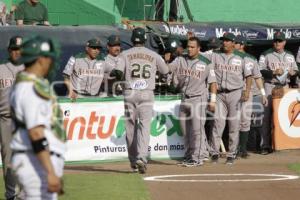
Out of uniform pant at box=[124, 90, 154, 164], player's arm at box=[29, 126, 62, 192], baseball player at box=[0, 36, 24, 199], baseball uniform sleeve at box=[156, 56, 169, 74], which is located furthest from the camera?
baseball uniform sleeve at box=[156, 56, 169, 74]

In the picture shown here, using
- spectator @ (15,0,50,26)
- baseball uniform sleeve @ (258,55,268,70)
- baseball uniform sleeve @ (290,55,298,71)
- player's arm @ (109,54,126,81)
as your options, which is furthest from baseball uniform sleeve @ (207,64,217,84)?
spectator @ (15,0,50,26)

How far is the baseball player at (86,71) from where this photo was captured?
1319cm

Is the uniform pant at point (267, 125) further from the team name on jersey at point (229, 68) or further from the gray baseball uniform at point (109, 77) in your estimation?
the gray baseball uniform at point (109, 77)

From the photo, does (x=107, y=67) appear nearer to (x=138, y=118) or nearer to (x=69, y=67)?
(x=69, y=67)

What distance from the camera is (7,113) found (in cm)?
957

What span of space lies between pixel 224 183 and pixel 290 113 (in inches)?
151

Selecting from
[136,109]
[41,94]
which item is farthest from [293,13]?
[41,94]

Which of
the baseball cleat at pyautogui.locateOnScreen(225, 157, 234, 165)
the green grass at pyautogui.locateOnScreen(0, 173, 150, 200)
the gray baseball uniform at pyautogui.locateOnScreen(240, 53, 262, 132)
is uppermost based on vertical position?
the gray baseball uniform at pyautogui.locateOnScreen(240, 53, 262, 132)

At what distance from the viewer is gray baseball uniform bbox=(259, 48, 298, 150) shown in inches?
569

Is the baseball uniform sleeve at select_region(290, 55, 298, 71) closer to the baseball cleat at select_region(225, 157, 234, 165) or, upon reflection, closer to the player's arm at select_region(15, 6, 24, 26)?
the baseball cleat at select_region(225, 157, 234, 165)

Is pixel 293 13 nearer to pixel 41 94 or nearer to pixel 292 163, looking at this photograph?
pixel 292 163

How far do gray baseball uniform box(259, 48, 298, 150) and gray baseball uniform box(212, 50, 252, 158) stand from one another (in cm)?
120

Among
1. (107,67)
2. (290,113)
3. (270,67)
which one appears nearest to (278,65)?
(270,67)

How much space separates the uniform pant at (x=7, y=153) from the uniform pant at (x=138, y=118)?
8.87 ft
